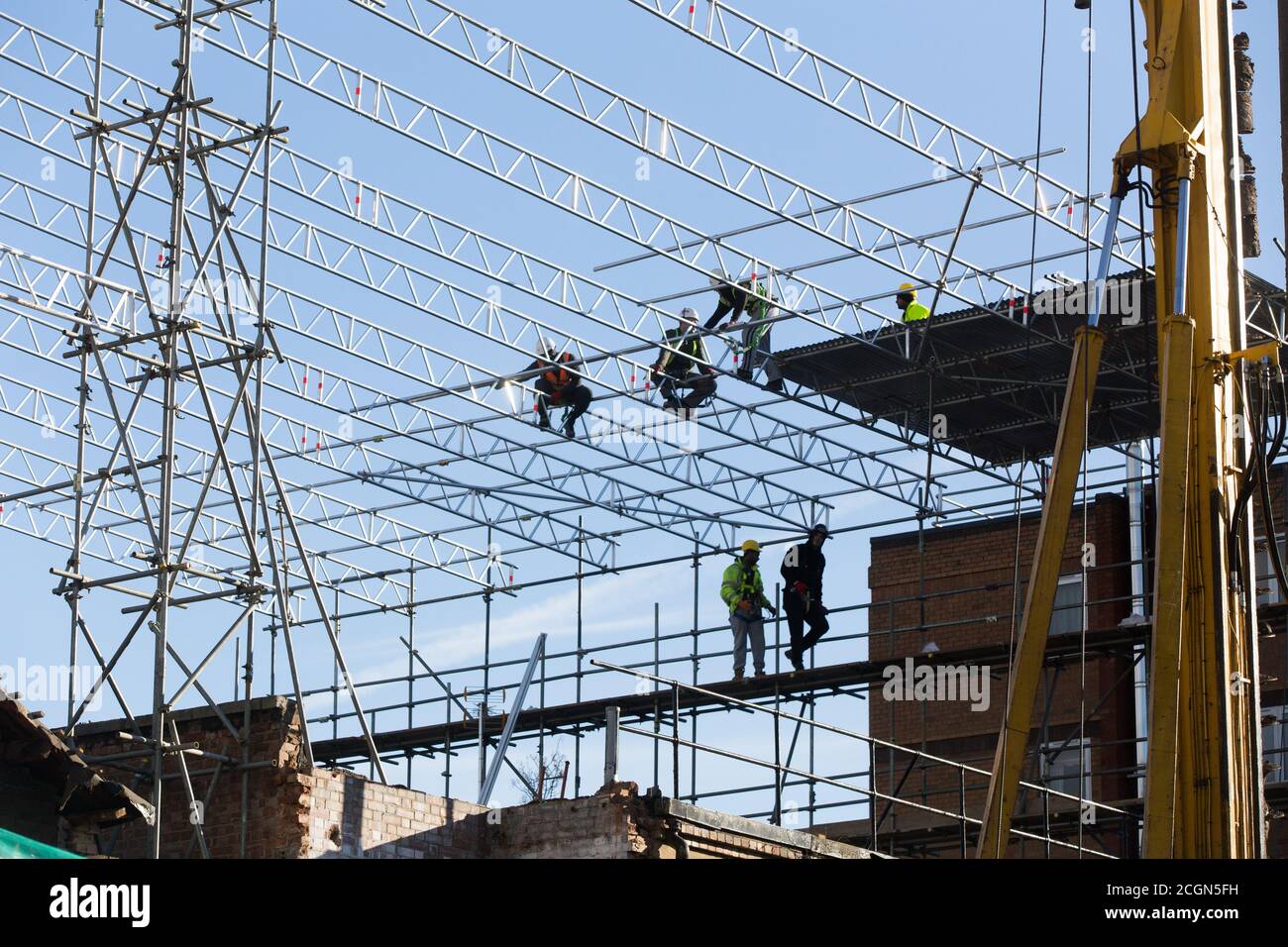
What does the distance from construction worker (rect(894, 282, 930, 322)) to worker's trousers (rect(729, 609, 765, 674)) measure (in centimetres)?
389

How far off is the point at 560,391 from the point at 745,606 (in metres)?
4.01

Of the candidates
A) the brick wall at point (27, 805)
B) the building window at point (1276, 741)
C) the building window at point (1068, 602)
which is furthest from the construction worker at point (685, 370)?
the brick wall at point (27, 805)

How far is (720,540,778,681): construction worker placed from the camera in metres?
25.8

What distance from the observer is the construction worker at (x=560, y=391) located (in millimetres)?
28000

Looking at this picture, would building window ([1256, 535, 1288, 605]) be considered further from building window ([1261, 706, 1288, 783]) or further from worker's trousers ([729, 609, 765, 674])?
worker's trousers ([729, 609, 765, 674])

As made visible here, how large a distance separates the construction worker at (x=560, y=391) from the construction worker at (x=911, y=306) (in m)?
4.22

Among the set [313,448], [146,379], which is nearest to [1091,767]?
[313,448]

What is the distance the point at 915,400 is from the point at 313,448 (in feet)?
27.4

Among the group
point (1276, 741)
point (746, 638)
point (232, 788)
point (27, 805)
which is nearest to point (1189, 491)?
point (232, 788)

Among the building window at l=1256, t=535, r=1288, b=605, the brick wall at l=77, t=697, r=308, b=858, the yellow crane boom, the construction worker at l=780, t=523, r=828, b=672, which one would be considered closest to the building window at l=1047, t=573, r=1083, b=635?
the building window at l=1256, t=535, r=1288, b=605

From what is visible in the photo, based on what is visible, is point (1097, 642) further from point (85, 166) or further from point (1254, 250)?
point (85, 166)

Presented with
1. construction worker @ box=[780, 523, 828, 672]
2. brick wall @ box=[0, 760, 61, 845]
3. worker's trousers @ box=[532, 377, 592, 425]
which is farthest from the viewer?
worker's trousers @ box=[532, 377, 592, 425]

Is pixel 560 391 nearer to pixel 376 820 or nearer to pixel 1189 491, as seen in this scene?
pixel 376 820

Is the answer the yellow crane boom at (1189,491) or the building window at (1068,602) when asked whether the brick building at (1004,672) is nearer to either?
the building window at (1068,602)
